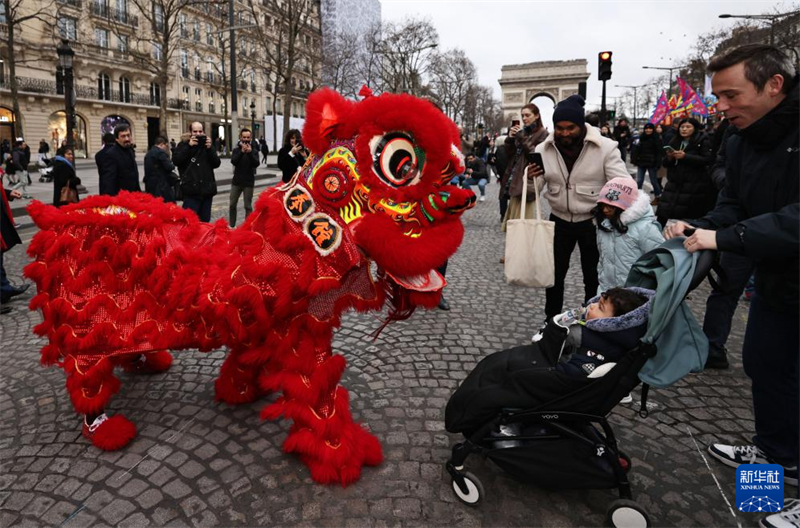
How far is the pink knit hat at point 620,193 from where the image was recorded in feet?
11.8

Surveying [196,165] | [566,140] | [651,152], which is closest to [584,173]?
[566,140]

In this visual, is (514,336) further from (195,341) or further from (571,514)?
(195,341)

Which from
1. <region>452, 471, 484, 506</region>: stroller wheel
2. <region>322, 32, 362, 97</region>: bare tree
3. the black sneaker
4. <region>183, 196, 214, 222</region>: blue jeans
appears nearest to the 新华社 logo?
the black sneaker

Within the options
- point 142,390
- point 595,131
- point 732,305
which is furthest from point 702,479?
point 142,390

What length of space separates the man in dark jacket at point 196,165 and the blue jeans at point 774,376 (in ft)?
24.1

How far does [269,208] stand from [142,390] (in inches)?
78.3

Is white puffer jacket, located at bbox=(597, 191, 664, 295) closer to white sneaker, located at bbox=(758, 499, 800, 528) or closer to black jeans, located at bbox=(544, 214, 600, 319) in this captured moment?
black jeans, located at bbox=(544, 214, 600, 319)

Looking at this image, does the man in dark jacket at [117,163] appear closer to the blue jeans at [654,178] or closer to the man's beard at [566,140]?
the man's beard at [566,140]

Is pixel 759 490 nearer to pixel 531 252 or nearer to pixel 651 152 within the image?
pixel 531 252

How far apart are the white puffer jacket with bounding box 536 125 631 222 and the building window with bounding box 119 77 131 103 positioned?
147 ft

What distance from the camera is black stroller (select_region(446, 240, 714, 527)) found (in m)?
2.15

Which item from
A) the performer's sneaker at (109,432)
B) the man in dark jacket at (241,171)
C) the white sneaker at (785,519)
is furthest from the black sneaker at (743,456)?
the man in dark jacket at (241,171)

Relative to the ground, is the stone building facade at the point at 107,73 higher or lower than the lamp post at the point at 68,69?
higher

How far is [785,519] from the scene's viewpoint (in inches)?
86.8
